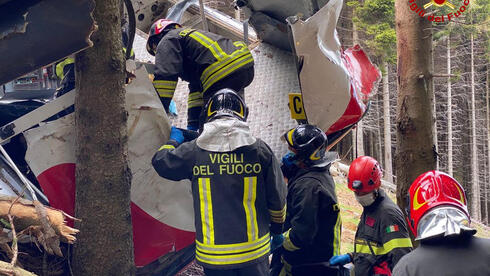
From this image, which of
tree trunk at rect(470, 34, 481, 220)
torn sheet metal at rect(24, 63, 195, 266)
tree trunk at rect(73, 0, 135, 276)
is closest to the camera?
tree trunk at rect(73, 0, 135, 276)

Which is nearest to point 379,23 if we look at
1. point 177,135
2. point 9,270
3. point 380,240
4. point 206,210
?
point 380,240

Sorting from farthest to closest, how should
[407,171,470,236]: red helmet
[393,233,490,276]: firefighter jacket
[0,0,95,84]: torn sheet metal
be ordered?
[0,0,95,84]: torn sheet metal, [407,171,470,236]: red helmet, [393,233,490,276]: firefighter jacket

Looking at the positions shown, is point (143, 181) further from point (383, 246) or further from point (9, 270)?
point (383, 246)

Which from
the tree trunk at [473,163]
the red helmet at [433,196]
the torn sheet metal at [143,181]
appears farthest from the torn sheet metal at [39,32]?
the tree trunk at [473,163]

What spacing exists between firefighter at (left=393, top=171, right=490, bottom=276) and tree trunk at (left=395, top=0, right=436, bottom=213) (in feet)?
7.41

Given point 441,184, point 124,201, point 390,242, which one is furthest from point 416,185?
point 124,201

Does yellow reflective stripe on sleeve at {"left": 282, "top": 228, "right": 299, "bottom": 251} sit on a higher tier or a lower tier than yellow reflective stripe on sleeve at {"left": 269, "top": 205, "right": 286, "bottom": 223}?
lower

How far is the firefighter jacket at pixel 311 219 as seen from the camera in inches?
138

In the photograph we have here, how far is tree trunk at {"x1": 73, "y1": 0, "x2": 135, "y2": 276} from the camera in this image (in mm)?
2852

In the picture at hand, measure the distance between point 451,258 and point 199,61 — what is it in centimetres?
230

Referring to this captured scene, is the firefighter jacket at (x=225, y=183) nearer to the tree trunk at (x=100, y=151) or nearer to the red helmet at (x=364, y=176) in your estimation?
the tree trunk at (x=100, y=151)

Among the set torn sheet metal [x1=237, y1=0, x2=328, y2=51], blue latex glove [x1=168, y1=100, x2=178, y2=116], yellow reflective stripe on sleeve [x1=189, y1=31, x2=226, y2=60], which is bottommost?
blue latex glove [x1=168, y1=100, x2=178, y2=116]

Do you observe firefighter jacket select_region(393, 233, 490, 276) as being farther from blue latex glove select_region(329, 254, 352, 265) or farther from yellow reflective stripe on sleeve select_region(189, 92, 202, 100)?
yellow reflective stripe on sleeve select_region(189, 92, 202, 100)

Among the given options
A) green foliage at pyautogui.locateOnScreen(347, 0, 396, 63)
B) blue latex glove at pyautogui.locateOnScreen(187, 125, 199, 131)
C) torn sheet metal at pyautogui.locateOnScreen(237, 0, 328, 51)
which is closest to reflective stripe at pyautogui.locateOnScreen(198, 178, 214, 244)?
blue latex glove at pyautogui.locateOnScreen(187, 125, 199, 131)
